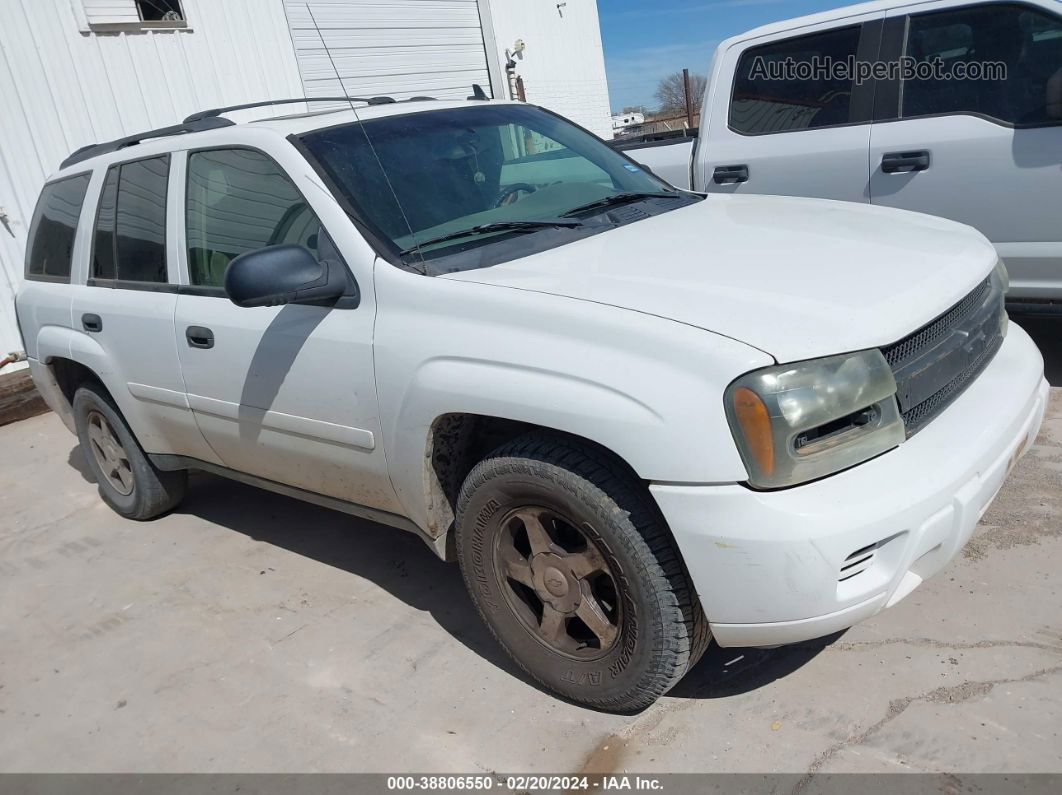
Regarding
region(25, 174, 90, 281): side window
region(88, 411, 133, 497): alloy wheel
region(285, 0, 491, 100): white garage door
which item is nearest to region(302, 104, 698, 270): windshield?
region(25, 174, 90, 281): side window

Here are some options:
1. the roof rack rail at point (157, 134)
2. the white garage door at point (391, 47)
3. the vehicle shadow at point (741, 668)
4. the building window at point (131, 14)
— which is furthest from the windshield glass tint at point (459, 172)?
the white garage door at point (391, 47)

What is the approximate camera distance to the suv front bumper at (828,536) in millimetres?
2041

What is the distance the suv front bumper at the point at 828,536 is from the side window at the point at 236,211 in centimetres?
167

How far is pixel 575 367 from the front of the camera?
7.41ft

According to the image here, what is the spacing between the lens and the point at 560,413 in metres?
2.28

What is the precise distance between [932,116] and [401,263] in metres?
3.21

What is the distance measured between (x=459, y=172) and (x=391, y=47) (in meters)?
9.54

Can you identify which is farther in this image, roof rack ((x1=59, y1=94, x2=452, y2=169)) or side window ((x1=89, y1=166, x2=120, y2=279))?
side window ((x1=89, y1=166, x2=120, y2=279))

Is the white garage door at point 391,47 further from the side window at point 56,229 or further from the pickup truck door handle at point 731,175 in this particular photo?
the pickup truck door handle at point 731,175

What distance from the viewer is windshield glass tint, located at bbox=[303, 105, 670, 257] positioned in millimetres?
2953

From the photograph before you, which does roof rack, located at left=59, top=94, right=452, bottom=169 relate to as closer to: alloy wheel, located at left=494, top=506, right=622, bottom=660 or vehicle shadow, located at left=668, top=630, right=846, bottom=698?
alloy wheel, located at left=494, top=506, right=622, bottom=660

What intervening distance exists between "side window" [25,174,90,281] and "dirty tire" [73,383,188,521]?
0.63 m

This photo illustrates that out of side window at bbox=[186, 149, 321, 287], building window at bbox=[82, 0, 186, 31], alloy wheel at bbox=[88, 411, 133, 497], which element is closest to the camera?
side window at bbox=[186, 149, 321, 287]

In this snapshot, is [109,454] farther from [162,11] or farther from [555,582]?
[162,11]
